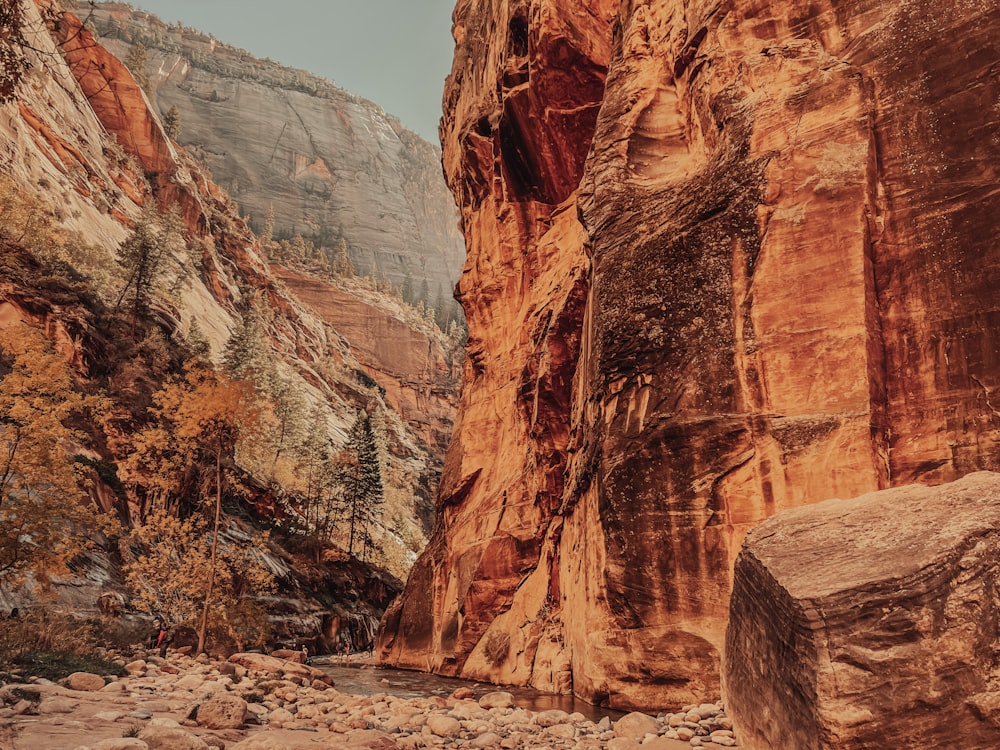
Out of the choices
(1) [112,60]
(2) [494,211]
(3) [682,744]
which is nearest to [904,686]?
(3) [682,744]

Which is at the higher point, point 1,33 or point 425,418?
point 425,418

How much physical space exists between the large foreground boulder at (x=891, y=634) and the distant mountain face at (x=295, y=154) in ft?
490

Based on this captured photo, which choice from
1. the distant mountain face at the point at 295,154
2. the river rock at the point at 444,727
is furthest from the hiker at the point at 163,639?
the distant mountain face at the point at 295,154

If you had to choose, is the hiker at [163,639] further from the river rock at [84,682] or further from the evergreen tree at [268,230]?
the evergreen tree at [268,230]

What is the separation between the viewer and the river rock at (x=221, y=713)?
9.46 metres

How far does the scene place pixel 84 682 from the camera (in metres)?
11.1

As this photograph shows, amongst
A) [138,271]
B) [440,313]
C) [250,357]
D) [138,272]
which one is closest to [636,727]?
[138,271]

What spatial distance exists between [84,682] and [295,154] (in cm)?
16868

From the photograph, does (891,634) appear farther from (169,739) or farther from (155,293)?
(155,293)

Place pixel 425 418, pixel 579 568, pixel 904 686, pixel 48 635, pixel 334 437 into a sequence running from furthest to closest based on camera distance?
1. pixel 425 418
2. pixel 334 437
3. pixel 579 568
4. pixel 48 635
5. pixel 904 686

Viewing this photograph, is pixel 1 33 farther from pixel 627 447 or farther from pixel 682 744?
pixel 627 447

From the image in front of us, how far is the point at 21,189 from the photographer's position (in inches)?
1845

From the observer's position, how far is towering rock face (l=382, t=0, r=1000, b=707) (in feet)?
36.6

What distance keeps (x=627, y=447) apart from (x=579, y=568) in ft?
12.2
